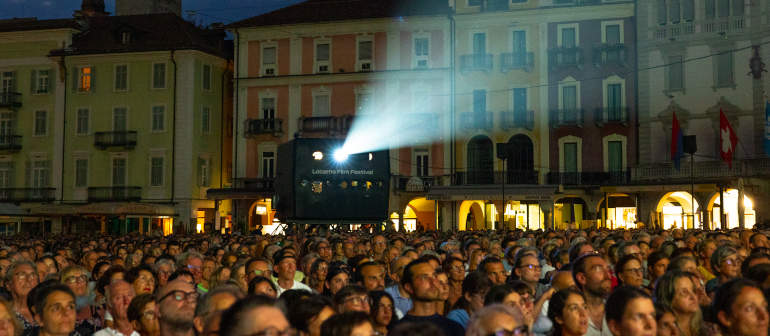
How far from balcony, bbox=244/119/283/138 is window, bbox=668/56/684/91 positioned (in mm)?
19314

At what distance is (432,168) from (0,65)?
24836 mm

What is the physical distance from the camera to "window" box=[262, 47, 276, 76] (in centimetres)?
4916

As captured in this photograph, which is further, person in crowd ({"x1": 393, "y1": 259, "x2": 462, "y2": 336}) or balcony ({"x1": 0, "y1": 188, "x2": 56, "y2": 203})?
balcony ({"x1": 0, "y1": 188, "x2": 56, "y2": 203})

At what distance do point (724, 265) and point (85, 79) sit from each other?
151ft

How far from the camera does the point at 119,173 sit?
5038 cm

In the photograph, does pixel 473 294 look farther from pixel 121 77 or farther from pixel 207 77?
pixel 121 77

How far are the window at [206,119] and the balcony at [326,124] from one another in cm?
555

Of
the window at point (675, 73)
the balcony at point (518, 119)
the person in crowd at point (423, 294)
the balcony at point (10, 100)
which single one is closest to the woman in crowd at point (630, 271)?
the person in crowd at point (423, 294)

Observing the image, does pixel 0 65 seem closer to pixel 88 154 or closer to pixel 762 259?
pixel 88 154

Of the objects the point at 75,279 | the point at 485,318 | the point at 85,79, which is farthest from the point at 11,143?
the point at 485,318

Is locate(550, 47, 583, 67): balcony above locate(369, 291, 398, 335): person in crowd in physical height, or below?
above

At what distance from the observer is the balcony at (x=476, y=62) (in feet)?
148

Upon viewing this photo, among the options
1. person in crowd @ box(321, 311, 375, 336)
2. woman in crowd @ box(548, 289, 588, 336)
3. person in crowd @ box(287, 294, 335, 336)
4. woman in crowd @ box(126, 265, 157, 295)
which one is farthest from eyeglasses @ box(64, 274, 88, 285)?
person in crowd @ box(321, 311, 375, 336)

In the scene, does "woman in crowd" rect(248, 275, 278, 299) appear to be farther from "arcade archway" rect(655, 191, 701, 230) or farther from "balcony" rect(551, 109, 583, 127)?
"balcony" rect(551, 109, 583, 127)
